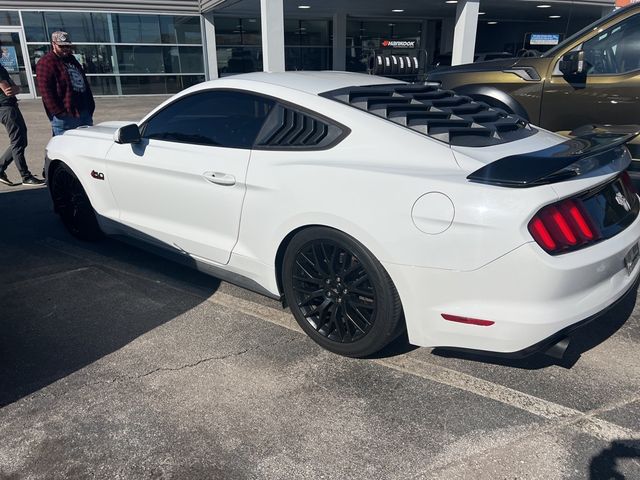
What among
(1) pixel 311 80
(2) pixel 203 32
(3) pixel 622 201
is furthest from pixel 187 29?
(3) pixel 622 201

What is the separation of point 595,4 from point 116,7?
17.0 m

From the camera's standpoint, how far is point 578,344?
120 inches

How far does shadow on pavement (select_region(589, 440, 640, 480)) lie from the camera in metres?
2.07

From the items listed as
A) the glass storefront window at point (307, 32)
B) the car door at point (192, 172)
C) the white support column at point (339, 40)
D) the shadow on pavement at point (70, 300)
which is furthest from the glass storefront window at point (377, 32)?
the car door at point (192, 172)

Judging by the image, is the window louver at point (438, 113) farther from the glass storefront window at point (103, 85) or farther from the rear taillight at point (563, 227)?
the glass storefront window at point (103, 85)

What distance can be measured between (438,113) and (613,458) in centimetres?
191

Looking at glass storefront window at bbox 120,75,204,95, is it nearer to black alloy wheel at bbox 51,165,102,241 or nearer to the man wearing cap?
the man wearing cap

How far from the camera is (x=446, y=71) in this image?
6.45 meters

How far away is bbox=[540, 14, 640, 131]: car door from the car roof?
286 centimetres

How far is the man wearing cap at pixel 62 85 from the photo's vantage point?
6184mm

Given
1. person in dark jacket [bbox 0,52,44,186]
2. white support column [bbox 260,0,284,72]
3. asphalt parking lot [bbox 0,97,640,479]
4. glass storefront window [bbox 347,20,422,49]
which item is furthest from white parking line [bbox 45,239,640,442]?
glass storefront window [bbox 347,20,422,49]

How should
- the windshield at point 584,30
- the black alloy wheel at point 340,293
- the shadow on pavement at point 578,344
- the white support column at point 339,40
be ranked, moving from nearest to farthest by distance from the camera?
the black alloy wheel at point 340,293
the shadow on pavement at point 578,344
the windshield at point 584,30
the white support column at point 339,40

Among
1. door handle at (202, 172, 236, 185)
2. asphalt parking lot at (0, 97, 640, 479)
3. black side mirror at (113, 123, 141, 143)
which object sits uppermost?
black side mirror at (113, 123, 141, 143)

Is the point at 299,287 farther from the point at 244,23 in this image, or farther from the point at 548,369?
the point at 244,23
